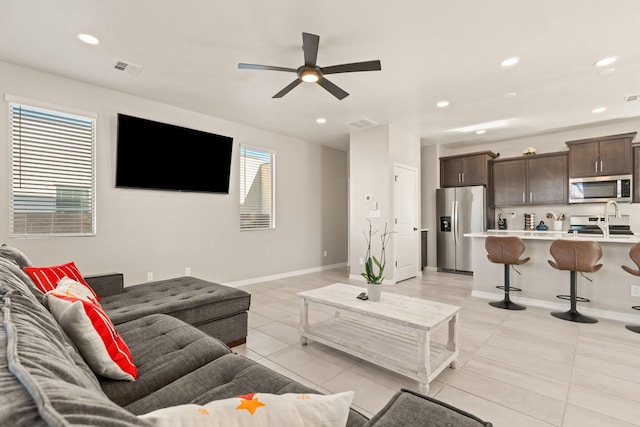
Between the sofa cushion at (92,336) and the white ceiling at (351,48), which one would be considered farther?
the white ceiling at (351,48)

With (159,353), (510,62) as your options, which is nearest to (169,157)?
(159,353)

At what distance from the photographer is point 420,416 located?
0.90m

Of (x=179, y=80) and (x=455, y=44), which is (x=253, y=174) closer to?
(x=179, y=80)

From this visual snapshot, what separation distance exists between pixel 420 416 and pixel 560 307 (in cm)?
397

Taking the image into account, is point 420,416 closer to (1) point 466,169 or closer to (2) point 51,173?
(2) point 51,173

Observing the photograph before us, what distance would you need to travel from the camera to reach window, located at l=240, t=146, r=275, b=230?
522 centimetres

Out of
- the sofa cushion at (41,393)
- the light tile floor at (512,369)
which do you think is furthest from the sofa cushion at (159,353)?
the light tile floor at (512,369)

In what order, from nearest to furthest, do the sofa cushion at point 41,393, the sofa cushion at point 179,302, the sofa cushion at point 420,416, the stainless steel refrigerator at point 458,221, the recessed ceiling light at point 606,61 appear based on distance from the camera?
1. the sofa cushion at point 41,393
2. the sofa cushion at point 420,416
3. the sofa cushion at point 179,302
4. the recessed ceiling light at point 606,61
5. the stainless steel refrigerator at point 458,221

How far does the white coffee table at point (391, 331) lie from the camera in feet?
6.69

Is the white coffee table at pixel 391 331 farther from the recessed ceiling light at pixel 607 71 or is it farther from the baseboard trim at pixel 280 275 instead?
the recessed ceiling light at pixel 607 71

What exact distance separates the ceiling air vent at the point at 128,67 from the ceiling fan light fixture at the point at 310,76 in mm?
1788

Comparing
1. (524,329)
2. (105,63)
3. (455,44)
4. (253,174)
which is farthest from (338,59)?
(524,329)

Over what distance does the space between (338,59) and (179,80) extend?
73.7 inches

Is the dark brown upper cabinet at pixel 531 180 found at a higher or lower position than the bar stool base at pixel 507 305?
higher
